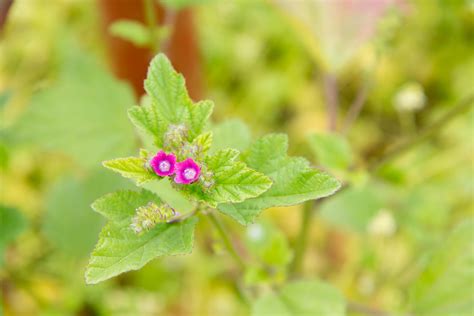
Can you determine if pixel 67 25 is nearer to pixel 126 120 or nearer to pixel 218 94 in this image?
pixel 218 94

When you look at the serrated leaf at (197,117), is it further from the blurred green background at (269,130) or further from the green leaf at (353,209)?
the green leaf at (353,209)

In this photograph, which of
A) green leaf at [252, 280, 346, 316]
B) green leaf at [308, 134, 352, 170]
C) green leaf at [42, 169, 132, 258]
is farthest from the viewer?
green leaf at [42, 169, 132, 258]

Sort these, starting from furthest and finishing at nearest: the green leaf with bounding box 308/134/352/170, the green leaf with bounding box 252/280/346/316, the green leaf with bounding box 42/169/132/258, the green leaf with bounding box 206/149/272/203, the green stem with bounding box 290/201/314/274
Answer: the green leaf with bounding box 42/169/132/258 → the green stem with bounding box 290/201/314/274 → the green leaf with bounding box 308/134/352/170 → the green leaf with bounding box 252/280/346/316 → the green leaf with bounding box 206/149/272/203

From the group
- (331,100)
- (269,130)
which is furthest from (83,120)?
(269,130)

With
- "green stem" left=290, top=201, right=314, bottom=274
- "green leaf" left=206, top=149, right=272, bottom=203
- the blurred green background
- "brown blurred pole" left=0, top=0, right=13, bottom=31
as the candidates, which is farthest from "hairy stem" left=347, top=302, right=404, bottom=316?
"brown blurred pole" left=0, top=0, right=13, bottom=31

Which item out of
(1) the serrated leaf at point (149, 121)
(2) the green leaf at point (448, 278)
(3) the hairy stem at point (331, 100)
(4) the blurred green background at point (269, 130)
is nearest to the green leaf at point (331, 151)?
(4) the blurred green background at point (269, 130)

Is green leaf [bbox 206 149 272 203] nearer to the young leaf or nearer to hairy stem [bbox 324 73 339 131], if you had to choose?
the young leaf

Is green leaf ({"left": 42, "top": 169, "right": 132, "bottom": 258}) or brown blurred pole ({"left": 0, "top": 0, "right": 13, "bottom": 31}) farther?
green leaf ({"left": 42, "top": 169, "right": 132, "bottom": 258})
